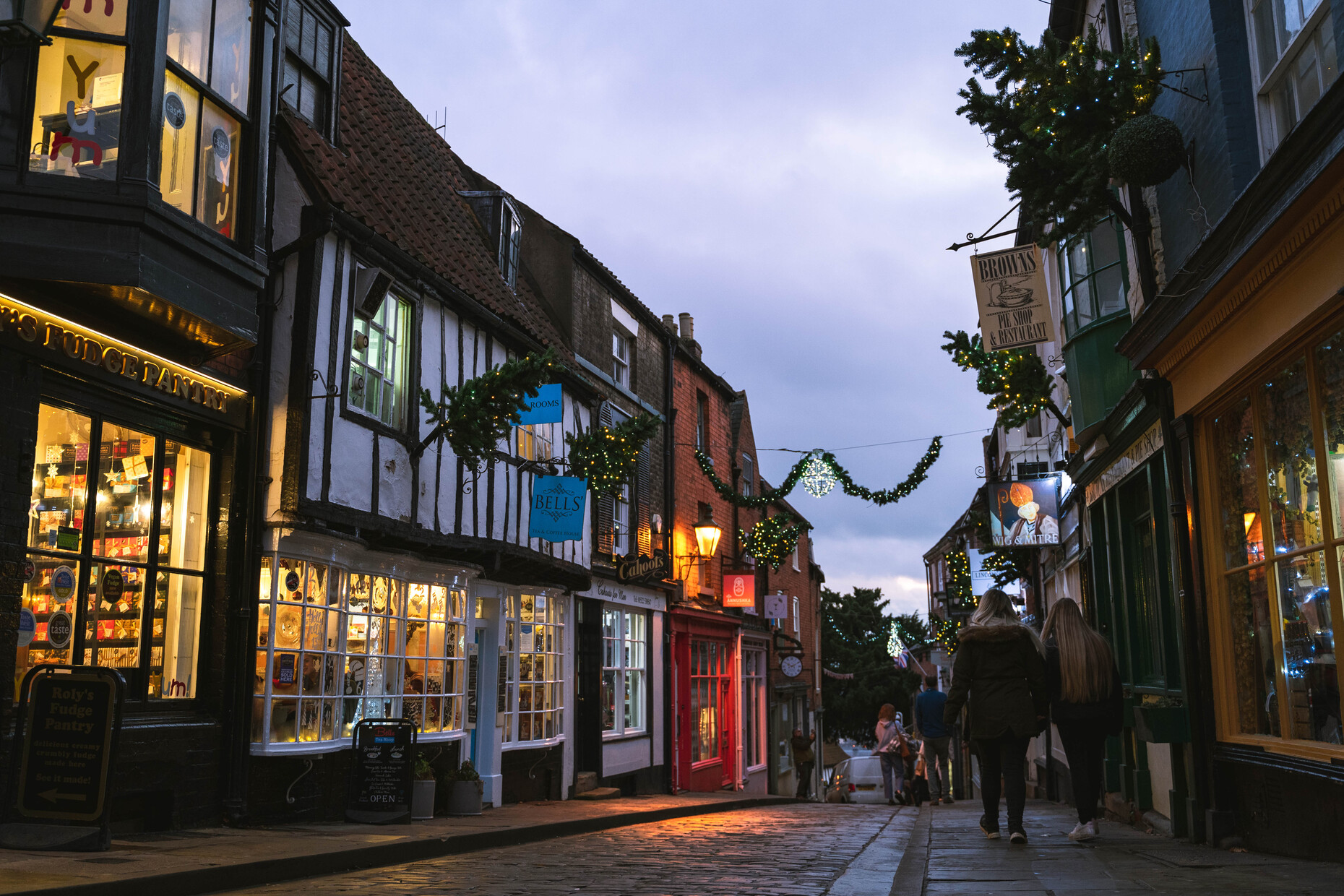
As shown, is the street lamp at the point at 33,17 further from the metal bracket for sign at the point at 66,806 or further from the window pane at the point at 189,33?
the metal bracket for sign at the point at 66,806

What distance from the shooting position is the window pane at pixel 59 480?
796cm

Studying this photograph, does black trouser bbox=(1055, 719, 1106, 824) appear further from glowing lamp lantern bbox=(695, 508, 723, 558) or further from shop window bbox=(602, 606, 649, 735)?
glowing lamp lantern bbox=(695, 508, 723, 558)

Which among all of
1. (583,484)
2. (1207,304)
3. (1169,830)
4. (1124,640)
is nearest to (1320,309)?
(1207,304)

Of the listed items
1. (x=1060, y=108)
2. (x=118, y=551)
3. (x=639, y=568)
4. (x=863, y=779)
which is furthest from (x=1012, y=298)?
(x=863, y=779)

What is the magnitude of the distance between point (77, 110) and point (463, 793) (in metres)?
7.68

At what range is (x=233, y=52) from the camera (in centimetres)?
979

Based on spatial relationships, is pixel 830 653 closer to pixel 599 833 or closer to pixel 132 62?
pixel 599 833

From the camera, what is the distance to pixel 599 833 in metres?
11.8

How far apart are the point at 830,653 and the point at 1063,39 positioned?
45442mm

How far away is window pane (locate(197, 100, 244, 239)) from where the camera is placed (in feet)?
30.3

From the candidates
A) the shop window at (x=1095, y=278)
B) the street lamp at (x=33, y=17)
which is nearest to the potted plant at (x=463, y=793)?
the shop window at (x=1095, y=278)

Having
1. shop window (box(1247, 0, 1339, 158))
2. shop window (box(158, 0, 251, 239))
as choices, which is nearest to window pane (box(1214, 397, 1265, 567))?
shop window (box(1247, 0, 1339, 158))

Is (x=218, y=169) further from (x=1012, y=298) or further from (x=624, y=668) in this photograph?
(x=624, y=668)

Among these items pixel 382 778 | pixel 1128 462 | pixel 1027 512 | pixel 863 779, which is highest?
pixel 1027 512
